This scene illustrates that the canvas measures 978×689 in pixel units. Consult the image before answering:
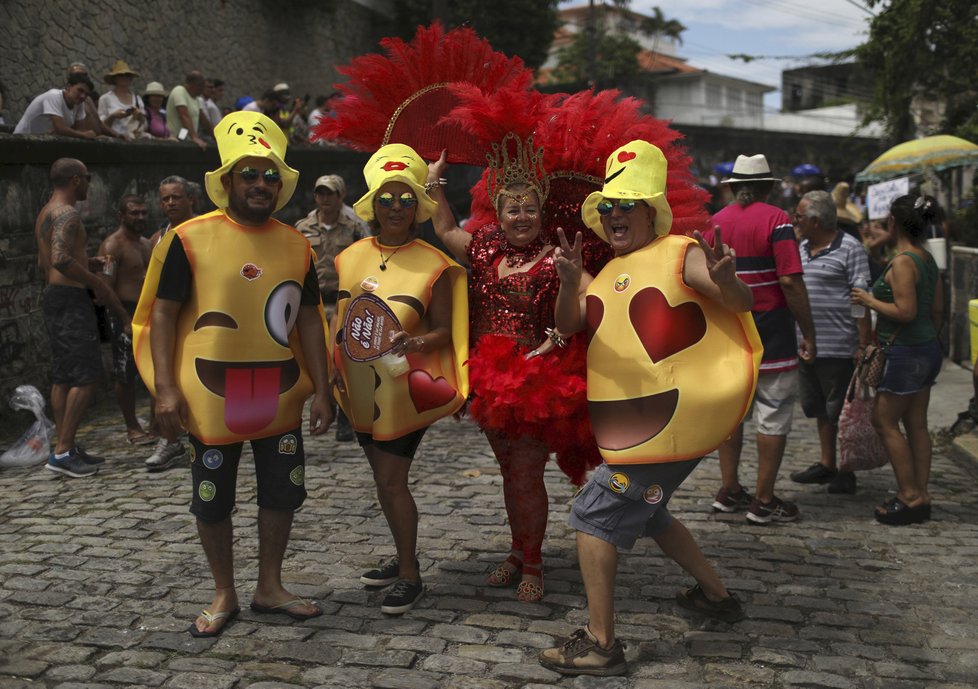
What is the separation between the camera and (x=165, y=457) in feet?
22.8

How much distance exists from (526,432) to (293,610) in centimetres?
118

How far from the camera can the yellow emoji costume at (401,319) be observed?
14.0ft

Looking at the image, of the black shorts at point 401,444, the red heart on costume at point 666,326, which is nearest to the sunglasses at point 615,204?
the red heart on costume at point 666,326

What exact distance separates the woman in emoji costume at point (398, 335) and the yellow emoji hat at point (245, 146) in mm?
363

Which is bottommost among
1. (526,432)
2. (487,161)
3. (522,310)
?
(526,432)

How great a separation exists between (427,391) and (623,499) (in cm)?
97

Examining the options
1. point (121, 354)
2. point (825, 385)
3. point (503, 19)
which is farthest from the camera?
point (503, 19)

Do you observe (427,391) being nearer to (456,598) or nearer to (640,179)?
(456,598)

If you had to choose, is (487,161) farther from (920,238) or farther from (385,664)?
(920,238)

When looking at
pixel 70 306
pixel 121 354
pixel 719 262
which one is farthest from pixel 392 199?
pixel 121 354

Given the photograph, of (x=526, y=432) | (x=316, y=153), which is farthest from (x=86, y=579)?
(x=316, y=153)

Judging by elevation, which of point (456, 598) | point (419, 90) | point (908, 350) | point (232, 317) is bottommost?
point (456, 598)

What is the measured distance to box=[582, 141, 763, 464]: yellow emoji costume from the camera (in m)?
3.75

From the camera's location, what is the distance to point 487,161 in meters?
4.52
